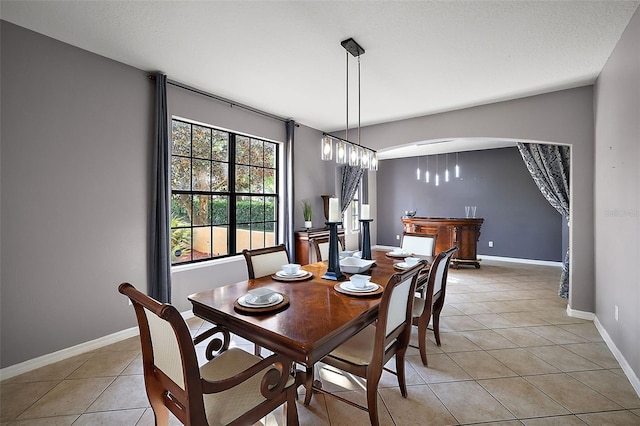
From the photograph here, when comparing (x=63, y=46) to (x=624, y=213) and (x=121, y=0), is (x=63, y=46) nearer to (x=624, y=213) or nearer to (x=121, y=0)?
(x=121, y=0)

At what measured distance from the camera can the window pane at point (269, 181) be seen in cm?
438

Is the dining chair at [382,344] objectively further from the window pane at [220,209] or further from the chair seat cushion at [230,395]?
the window pane at [220,209]

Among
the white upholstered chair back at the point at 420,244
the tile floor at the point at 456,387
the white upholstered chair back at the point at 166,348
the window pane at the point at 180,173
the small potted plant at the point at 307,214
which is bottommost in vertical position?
the tile floor at the point at 456,387

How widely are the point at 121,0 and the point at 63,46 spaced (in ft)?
3.16

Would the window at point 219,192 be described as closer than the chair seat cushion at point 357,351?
No

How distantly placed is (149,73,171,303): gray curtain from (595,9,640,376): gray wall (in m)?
3.95

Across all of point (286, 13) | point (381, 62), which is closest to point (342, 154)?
point (381, 62)

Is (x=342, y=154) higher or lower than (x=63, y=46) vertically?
lower

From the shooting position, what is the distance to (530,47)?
97.0 inches

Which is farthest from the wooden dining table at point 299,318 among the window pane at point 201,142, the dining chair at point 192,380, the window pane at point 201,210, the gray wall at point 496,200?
the gray wall at point 496,200

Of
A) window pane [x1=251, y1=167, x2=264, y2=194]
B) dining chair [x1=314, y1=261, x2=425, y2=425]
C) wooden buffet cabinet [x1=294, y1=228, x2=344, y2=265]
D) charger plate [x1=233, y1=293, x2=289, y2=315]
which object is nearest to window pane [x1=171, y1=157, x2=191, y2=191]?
window pane [x1=251, y1=167, x2=264, y2=194]

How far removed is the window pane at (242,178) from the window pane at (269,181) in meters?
0.32

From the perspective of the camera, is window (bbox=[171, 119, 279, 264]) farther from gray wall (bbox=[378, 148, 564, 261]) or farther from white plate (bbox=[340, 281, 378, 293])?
gray wall (bbox=[378, 148, 564, 261])

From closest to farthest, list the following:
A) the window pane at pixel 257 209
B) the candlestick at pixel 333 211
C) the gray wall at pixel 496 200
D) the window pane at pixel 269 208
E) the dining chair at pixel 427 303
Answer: the candlestick at pixel 333 211
the dining chair at pixel 427 303
the window pane at pixel 257 209
the window pane at pixel 269 208
the gray wall at pixel 496 200
